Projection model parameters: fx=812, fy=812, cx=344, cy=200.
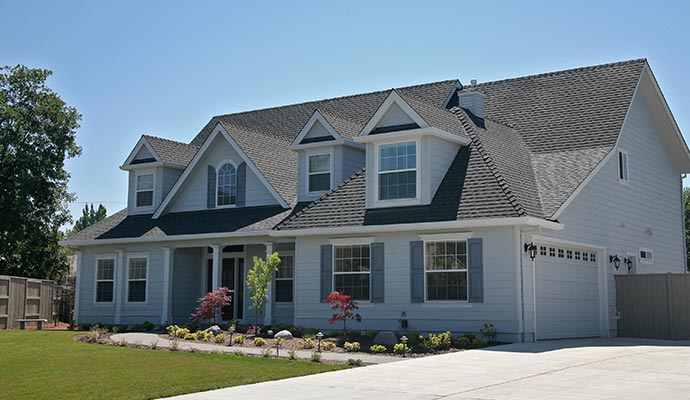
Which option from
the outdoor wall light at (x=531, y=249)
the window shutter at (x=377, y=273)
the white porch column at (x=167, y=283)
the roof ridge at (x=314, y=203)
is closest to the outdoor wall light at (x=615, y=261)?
the outdoor wall light at (x=531, y=249)

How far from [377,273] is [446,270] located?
1967 mm

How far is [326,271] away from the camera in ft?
72.3

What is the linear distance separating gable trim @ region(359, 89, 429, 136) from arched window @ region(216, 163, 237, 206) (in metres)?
6.54

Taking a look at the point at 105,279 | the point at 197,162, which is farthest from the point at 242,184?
the point at 105,279

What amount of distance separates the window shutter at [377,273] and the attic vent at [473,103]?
6071 millimetres

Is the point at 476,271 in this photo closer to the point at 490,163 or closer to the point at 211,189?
the point at 490,163

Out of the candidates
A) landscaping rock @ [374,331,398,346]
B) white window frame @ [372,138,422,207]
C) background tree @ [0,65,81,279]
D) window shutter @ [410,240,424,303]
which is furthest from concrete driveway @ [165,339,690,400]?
background tree @ [0,65,81,279]

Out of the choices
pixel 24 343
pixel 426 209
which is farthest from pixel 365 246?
pixel 24 343

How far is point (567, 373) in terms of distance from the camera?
13211mm

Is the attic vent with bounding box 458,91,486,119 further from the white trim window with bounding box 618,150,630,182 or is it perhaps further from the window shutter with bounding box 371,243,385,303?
the window shutter with bounding box 371,243,385,303

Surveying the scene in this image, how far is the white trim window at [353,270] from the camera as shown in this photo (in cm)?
2145

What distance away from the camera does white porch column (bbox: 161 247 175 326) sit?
1025 inches

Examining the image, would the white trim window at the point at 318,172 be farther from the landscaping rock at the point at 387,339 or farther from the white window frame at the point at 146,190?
the landscaping rock at the point at 387,339

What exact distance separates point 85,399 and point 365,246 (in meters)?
11.6
